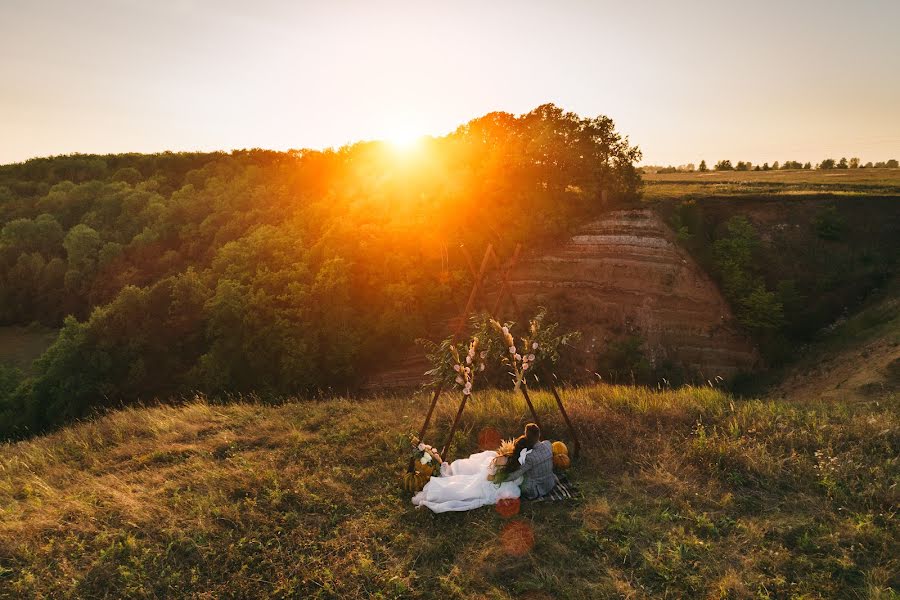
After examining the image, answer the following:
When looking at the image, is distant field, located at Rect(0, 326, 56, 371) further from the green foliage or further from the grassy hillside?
the green foliage

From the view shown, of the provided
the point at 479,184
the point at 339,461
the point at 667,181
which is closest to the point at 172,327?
the point at 479,184

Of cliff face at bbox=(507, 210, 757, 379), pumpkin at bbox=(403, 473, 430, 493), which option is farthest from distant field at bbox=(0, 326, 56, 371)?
pumpkin at bbox=(403, 473, 430, 493)

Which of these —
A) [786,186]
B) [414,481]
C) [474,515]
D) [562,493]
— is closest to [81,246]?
[414,481]

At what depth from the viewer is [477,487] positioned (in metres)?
7.61

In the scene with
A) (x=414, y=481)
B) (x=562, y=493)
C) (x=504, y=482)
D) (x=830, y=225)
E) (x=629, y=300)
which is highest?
(x=830, y=225)

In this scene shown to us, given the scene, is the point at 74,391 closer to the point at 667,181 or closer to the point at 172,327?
the point at 172,327

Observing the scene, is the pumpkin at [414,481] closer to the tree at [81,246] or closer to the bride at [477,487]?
the bride at [477,487]

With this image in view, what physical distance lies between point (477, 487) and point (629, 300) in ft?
48.3

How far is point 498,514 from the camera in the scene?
7.38 metres

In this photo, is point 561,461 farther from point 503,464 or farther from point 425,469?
point 425,469

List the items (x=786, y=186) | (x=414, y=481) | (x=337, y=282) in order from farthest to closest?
(x=786, y=186) → (x=337, y=282) → (x=414, y=481)

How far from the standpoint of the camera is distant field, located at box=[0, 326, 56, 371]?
95.0 ft

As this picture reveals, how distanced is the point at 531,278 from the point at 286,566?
17025mm

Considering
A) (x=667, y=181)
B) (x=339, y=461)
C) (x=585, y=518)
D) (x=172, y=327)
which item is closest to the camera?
(x=585, y=518)
